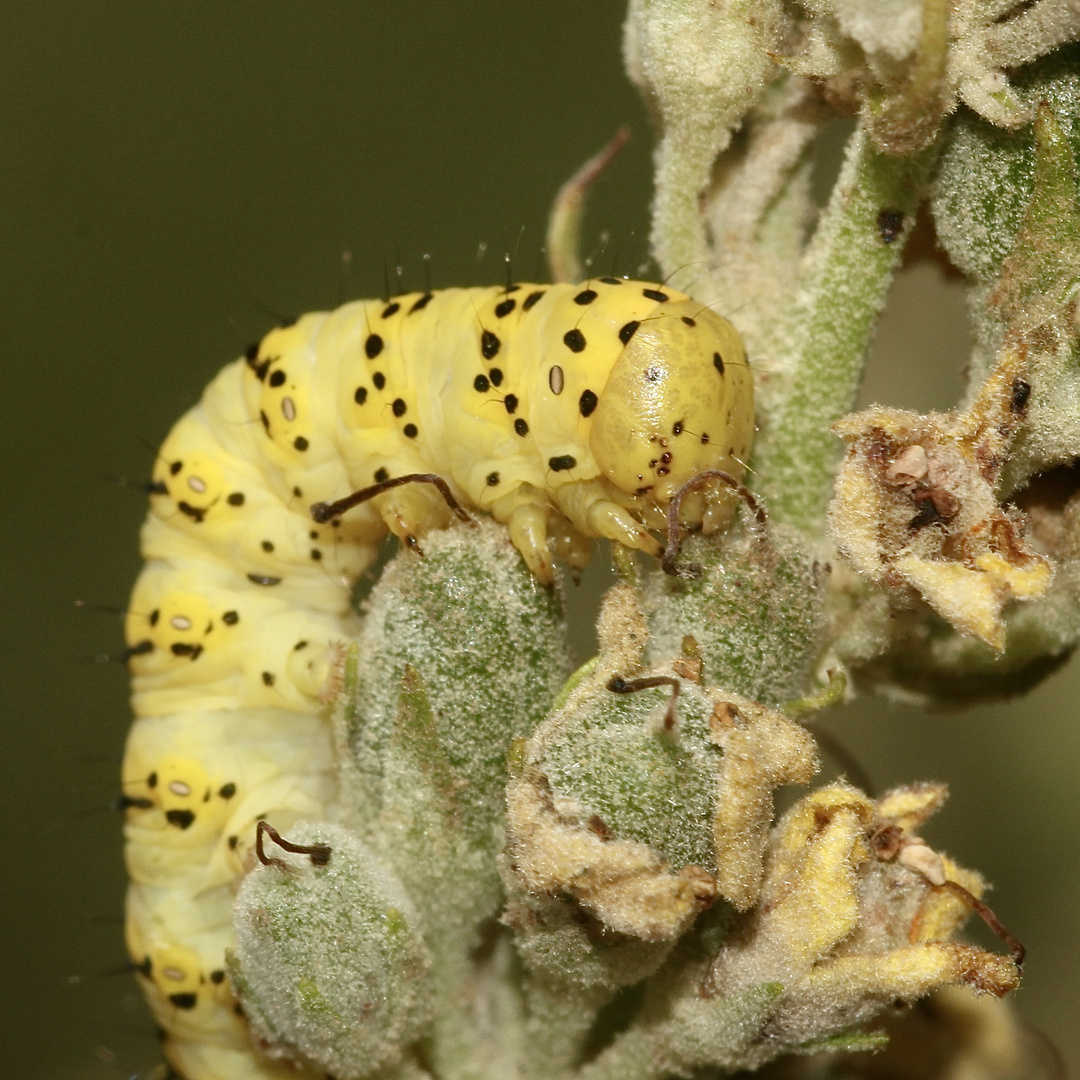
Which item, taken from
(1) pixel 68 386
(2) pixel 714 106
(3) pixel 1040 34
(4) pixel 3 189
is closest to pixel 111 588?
(1) pixel 68 386

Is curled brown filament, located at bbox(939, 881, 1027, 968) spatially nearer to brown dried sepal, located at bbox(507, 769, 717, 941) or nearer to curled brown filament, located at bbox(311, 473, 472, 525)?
brown dried sepal, located at bbox(507, 769, 717, 941)

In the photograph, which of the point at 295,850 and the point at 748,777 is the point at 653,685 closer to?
the point at 748,777

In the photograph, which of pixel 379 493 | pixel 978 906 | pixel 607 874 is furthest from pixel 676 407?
pixel 978 906

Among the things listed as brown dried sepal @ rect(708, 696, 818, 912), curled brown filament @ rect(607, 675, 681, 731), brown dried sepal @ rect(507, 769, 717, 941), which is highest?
curled brown filament @ rect(607, 675, 681, 731)

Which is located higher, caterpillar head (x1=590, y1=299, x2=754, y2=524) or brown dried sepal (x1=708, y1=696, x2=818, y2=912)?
caterpillar head (x1=590, y1=299, x2=754, y2=524)

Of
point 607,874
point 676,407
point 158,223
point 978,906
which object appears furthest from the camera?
point 158,223

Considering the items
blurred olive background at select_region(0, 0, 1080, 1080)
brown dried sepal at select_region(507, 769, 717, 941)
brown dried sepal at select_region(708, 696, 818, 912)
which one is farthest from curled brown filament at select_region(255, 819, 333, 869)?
blurred olive background at select_region(0, 0, 1080, 1080)

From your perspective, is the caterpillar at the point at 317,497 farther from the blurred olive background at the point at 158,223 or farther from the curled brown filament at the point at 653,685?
the blurred olive background at the point at 158,223
